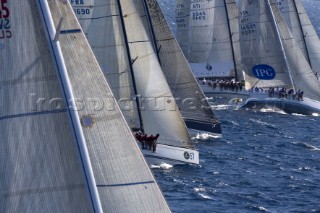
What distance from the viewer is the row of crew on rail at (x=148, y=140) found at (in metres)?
36.9

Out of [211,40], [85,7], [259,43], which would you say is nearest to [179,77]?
[85,7]

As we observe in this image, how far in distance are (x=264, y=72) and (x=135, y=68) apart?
26.6m

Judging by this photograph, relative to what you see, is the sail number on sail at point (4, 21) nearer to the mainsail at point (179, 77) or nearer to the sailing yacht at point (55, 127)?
the sailing yacht at point (55, 127)

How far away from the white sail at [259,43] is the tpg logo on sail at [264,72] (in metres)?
0.18

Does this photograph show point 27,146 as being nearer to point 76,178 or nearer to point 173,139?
point 76,178

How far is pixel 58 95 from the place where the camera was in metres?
15.8

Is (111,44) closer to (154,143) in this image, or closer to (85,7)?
(85,7)

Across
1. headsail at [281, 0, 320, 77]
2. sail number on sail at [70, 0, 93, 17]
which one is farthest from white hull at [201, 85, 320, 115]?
sail number on sail at [70, 0, 93, 17]

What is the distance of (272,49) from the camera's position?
64.1m

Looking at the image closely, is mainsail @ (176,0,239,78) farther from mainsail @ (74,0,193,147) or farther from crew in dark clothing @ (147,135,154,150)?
crew in dark clothing @ (147,135,154,150)

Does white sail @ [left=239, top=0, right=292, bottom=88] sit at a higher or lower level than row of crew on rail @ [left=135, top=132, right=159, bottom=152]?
higher

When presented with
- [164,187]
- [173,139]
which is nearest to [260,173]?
[173,139]

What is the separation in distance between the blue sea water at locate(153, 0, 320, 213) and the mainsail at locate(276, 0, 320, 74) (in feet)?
47.2

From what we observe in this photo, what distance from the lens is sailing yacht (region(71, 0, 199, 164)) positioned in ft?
127
